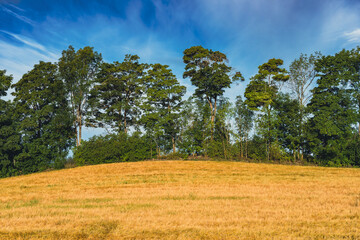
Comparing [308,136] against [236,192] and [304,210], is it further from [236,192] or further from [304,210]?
[304,210]

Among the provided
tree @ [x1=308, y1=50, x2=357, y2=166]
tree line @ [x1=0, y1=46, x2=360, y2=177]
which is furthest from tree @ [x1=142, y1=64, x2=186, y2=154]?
tree @ [x1=308, y1=50, x2=357, y2=166]

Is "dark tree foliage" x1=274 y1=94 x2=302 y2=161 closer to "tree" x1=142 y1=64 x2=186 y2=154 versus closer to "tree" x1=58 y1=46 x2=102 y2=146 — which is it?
"tree" x1=142 y1=64 x2=186 y2=154

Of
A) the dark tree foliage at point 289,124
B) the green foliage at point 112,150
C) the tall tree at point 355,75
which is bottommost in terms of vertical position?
the green foliage at point 112,150

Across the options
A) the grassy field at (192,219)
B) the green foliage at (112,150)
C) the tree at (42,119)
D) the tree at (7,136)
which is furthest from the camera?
the green foliage at (112,150)

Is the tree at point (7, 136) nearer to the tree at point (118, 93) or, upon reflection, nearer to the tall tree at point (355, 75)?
the tree at point (118, 93)

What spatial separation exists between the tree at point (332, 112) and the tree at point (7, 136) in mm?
34172

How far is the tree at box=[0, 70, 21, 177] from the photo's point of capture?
84.9 feet

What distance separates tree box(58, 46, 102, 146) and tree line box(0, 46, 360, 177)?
0.45 feet

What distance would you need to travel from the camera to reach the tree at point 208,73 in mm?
32731

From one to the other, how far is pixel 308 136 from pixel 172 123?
17.5 metres

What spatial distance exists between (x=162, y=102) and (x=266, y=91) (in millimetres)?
14628

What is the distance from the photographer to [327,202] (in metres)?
8.95

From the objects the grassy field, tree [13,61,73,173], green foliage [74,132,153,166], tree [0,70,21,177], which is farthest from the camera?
green foliage [74,132,153,166]

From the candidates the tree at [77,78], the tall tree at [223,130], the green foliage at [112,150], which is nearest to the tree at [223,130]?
the tall tree at [223,130]
